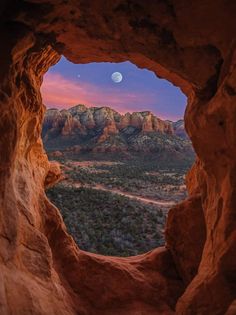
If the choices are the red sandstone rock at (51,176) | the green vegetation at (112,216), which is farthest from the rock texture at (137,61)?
the green vegetation at (112,216)

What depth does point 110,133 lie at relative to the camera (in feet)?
280

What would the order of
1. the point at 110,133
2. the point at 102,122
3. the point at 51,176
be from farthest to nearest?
the point at 102,122, the point at 110,133, the point at 51,176

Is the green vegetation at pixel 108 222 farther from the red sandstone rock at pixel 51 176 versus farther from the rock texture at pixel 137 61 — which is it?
the rock texture at pixel 137 61

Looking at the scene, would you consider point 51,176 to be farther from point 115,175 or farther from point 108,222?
point 115,175

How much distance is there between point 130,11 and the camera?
6289 mm

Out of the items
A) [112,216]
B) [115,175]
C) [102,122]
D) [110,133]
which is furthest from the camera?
[102,122]

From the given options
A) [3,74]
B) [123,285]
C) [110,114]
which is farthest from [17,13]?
[110,114]

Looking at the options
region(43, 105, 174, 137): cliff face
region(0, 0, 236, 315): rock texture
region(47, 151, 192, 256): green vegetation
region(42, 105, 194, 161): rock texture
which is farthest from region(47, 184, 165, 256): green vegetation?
region(43, 105, 174, 137): cliff face

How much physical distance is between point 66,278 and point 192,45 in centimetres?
753

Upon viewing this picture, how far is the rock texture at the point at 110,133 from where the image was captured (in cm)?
7588

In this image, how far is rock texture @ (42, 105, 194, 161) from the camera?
2987 inches

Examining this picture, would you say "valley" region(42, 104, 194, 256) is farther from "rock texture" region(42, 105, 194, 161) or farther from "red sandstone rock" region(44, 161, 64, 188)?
"red sandstone rock" region(44, 161, 64, 188)

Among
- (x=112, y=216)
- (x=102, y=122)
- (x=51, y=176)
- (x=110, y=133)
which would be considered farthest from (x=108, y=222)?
(x=102, y=122)

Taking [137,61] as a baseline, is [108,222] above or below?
below
